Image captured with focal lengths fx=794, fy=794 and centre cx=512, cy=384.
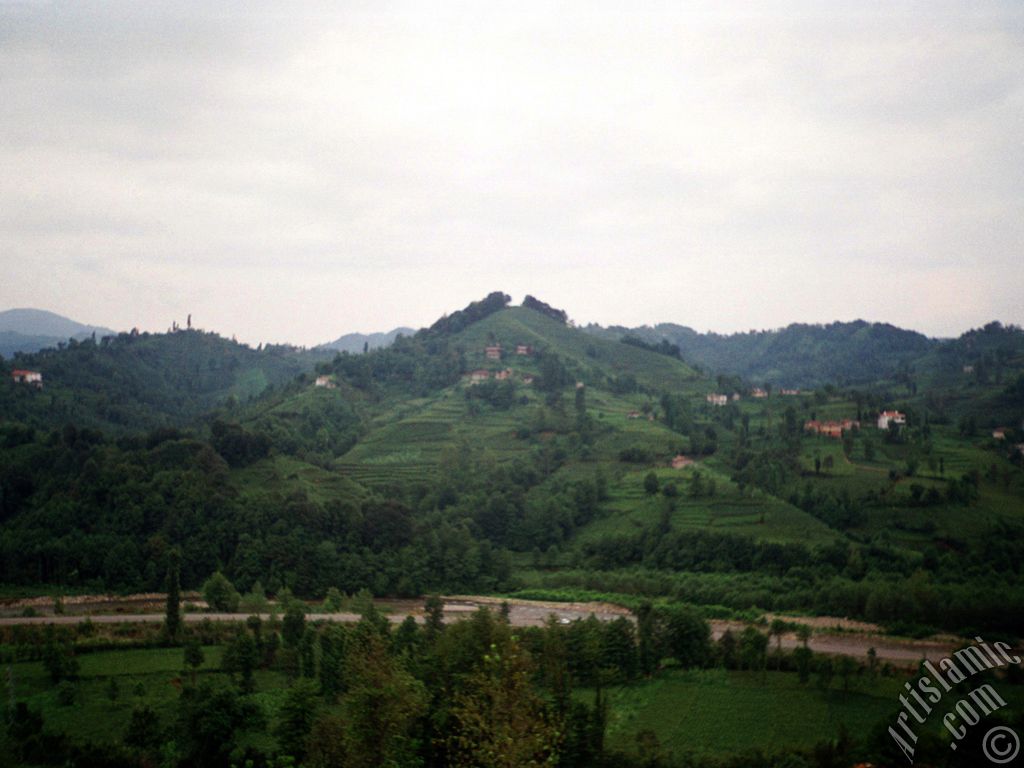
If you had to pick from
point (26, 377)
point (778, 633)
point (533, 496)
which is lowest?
point (778, 633)

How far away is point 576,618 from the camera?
3584 cm

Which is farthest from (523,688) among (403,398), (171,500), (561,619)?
(403,398)

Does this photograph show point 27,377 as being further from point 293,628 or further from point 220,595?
point 293,628

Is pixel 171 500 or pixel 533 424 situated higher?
pixel 533 424

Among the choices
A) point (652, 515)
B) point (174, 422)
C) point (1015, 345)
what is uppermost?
point (1015, 345)

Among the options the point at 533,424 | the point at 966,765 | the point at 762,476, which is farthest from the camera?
the point at 533,424

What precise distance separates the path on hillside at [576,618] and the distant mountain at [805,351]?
9917 centimetres

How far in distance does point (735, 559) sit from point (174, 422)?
5752 cm

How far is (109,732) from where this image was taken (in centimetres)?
2272

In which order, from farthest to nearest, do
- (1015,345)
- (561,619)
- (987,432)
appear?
(1015,345)
(987,432)
(561,619)

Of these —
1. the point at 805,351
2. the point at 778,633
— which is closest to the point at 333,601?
the point at 778,633

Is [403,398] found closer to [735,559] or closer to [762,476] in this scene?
[762,476]

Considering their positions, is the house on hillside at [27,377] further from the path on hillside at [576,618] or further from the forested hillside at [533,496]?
the path on hillside at [576,618]

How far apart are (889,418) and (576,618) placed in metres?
42.1
